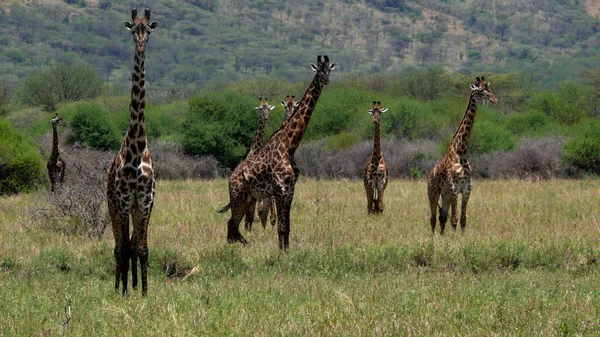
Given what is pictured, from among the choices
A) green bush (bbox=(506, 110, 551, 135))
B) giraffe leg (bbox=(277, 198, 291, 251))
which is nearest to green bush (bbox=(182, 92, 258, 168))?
green bush (bbox=(506, 110, 551, 135))

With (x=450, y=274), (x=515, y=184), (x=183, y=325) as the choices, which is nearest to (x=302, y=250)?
(x=450, y=274)

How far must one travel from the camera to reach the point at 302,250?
1257 centimetres

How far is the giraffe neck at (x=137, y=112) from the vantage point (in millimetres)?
10344

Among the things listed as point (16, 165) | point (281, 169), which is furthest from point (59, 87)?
point (281, 169)

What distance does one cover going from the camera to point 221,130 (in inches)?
1460

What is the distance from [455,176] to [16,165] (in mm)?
15024

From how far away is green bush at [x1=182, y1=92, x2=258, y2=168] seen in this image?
120 ft

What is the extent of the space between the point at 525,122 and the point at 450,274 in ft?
119

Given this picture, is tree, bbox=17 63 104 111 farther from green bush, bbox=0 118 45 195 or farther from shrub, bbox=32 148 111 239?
shrub, bbox=32 148 111 239

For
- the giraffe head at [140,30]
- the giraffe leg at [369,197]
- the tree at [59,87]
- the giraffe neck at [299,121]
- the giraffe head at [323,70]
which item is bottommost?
the tree at [59,87]

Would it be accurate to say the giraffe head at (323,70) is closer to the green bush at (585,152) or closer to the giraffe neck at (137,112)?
the giraffe neck at (137,112)

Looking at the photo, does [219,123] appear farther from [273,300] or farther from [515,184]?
[273,300]

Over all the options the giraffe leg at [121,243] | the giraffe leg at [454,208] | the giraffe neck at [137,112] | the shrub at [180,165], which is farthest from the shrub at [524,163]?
the giraffe leg at [121,243]

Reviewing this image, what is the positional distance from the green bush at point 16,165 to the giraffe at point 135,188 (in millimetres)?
15502
